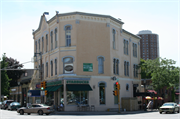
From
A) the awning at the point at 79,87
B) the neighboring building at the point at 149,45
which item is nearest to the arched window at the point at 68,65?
the awning at the point at 79,87

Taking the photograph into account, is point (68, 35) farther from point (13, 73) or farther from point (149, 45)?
point (149, 45)

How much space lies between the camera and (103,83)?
1372 inches

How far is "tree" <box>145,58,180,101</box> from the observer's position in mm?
43188

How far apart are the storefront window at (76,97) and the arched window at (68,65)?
2.82 m

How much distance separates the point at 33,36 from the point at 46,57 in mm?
9001

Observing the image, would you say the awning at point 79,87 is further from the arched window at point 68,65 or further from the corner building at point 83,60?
the arched window at point 68,65

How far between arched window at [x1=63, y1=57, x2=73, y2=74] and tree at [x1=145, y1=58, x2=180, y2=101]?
1656cm

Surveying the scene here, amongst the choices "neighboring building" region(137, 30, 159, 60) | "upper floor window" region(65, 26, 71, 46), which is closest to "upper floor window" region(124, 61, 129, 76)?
"upper floor window" region(65, 26, 71, 46)

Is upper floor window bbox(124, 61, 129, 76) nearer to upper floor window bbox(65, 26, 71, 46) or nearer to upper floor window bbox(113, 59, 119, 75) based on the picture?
upper floor window bbox(113, 59, 119, 75)

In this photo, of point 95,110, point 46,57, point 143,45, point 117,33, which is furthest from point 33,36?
point 143,45

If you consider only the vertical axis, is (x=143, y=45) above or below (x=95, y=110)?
above

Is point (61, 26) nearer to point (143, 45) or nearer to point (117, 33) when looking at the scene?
point (117, 33)

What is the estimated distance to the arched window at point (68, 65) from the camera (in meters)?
33.8

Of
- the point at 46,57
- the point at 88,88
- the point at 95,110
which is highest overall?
the point at 46,57
